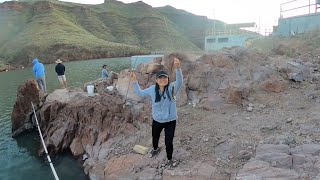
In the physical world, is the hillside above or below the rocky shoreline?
above

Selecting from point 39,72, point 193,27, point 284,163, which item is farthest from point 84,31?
point 284,163

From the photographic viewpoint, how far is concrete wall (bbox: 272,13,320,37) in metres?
18.6

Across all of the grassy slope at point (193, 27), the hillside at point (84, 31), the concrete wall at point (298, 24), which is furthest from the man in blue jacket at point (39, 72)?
the grassy slope at point (193, 27)

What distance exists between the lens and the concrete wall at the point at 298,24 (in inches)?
733

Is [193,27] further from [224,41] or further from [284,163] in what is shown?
[284,163]

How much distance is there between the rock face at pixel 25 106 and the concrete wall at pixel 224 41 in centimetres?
2061

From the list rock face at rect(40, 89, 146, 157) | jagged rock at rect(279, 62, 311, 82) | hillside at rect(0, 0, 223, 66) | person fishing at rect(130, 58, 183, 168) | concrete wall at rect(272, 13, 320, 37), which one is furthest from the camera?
hillside at rect(0, 0, 223, 66)

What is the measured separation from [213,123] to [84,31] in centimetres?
12622

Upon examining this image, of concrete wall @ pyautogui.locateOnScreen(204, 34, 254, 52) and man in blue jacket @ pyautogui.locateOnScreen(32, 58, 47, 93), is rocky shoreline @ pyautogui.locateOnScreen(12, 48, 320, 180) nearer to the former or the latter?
man in blue jacket @ pyautogui.locateOnScreen(32, 58, 47, 93)

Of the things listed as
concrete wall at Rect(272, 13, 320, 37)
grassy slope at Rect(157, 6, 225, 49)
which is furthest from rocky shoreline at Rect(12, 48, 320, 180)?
grassy slope at Rect(157, 6, 225, 49)

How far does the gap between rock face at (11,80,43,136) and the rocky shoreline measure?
1.90m

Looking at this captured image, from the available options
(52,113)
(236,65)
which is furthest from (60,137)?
(236,65)

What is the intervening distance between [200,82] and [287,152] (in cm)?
507

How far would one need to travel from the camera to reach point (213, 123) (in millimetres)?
10172
